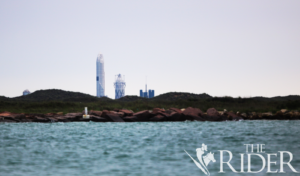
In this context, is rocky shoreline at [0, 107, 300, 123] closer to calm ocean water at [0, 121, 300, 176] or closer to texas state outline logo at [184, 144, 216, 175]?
calm ocean water at [0, 121, 300, 176]

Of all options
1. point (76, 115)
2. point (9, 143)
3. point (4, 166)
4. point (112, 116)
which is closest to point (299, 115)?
point (112, 116)

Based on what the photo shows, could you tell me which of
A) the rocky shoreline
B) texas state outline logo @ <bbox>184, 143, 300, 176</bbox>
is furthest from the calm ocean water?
the rocky shoreline

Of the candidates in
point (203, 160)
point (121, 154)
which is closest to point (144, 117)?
point (121, 154)

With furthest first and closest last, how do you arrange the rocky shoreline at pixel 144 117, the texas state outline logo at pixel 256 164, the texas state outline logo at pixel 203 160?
the rocky shoreline at pixel 144 117, the texas state outline logo at pixel 203 160, the texas state outline logo at pixel 256 164

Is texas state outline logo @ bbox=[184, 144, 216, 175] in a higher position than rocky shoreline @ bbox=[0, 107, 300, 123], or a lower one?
lower

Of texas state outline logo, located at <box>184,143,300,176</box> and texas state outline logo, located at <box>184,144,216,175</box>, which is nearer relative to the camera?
texas state outline logo, located at <box>184,143,300,176</box>

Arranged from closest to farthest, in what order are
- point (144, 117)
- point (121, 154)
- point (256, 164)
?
1. point (256, 164)
2. point (121, 154)
3. point (144, 117)

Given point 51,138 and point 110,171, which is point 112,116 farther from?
point 110,171

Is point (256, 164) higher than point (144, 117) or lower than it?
A: lower

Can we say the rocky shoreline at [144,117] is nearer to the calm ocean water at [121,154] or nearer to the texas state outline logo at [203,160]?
the calm ocean water at [121,154]

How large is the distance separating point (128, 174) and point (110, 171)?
0.74 m

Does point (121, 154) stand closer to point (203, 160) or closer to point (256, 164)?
point (203, 160)

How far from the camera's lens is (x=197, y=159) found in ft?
45.6

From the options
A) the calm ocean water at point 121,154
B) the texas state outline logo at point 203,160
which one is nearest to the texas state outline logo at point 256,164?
the texas state outline logo at point 203,160
